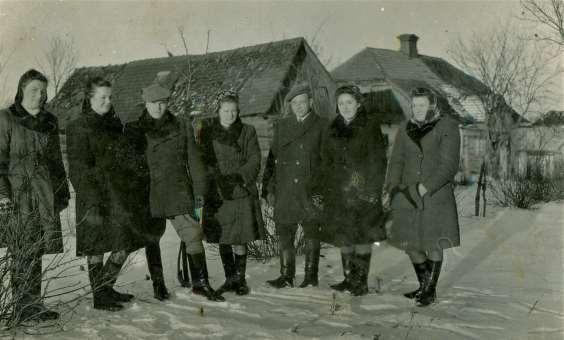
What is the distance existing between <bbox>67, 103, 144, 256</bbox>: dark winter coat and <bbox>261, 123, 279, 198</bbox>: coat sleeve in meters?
1.34

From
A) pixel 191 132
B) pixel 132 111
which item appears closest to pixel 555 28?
pixel 191 132

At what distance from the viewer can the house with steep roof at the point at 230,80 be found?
15422 mm

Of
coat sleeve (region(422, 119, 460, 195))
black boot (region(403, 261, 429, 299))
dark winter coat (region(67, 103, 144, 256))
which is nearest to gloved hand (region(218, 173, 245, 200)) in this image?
dark winter coat (region(67, 103, 144, 256))

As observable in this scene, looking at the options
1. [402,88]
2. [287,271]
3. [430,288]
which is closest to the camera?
[430,288]

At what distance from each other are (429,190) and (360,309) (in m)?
1.11

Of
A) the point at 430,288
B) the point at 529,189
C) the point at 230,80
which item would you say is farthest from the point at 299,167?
the point at 230,80

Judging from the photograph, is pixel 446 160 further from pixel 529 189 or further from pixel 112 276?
pixel 529 189

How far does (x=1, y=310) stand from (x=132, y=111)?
51.9 feet

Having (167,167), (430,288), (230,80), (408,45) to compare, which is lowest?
(430,288)

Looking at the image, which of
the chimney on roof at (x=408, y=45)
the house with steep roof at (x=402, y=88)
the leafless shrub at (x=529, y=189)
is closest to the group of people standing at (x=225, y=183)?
the leafless shrub at (x=529, y=189)

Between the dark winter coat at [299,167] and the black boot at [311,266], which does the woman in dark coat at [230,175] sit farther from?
the black boot at [311,266]

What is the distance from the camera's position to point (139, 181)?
13.5ft

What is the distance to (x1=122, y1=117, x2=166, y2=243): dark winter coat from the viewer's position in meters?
4.04

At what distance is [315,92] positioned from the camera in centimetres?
867
